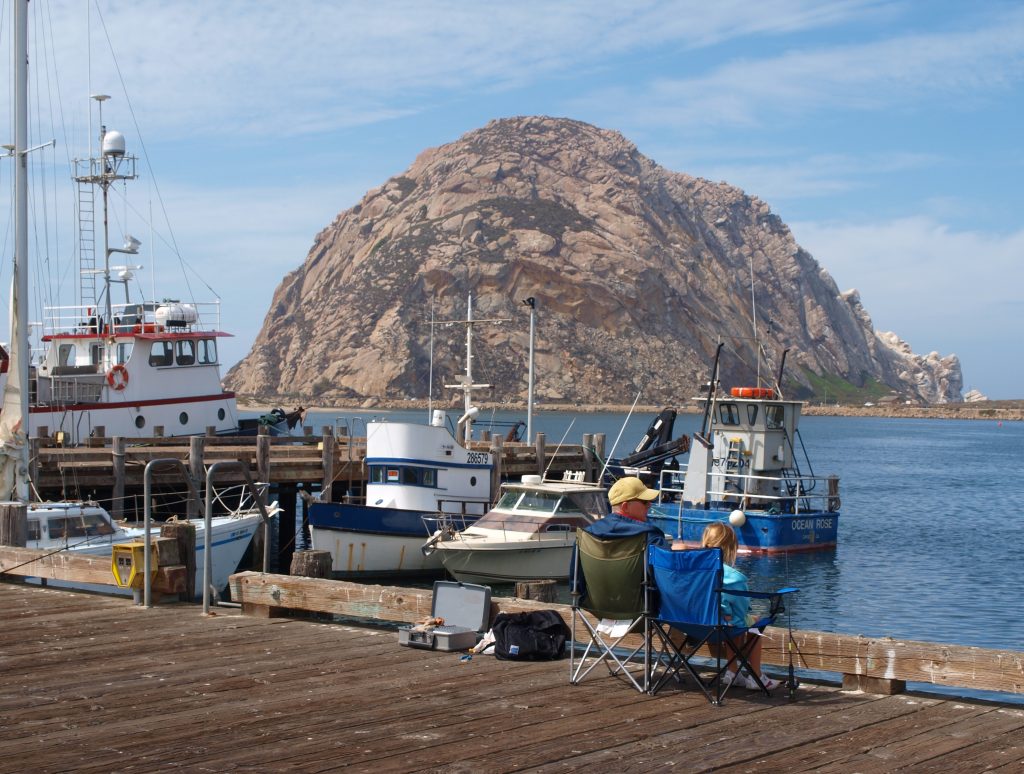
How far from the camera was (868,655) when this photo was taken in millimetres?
8438

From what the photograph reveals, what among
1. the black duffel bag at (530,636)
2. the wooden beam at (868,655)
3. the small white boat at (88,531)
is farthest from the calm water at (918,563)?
the black duffel bag at (530,636)

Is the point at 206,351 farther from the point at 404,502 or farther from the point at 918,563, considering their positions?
the point at 918,563

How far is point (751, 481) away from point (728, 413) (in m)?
2.08

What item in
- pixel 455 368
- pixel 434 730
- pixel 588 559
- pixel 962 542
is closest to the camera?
pixel 434 730

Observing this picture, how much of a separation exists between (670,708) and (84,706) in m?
4.01

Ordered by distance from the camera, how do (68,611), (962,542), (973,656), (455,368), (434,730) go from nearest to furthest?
1. (434,730)
2. (973,656)
3. (68,611)
4. (962,542)
5. (455,368)

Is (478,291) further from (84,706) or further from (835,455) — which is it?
(84,706)

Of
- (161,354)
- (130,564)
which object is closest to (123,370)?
(161,354)

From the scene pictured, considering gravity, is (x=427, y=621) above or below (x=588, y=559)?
below

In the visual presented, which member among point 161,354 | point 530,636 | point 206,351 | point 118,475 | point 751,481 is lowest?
point 751,481

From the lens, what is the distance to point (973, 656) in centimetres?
798

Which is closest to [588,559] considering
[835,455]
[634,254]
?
[835,455]

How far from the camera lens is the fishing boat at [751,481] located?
32.3m

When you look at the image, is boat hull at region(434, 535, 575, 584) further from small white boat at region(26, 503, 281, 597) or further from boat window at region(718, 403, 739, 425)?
boat window at region(718, 403, 739, 425)
